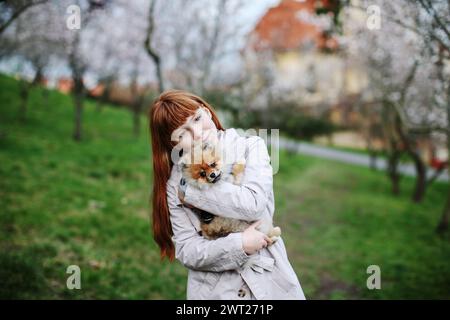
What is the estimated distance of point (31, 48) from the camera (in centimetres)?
1205

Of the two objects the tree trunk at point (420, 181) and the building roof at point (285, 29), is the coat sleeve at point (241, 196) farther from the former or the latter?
the building roof at point (285, 29)

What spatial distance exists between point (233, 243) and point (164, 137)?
748 millimetres

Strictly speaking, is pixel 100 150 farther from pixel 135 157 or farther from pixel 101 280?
pixel 101 280

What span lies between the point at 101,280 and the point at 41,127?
9.90 m

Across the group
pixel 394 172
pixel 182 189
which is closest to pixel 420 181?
pixel 394 172

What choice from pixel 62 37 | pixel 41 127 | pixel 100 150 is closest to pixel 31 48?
pixel 62 37

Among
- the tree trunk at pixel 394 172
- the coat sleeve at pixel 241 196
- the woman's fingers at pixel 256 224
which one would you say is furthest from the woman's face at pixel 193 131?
the tree trunk at pixel 394 172

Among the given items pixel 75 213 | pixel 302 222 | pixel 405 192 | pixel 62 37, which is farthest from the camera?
pixel 405 192

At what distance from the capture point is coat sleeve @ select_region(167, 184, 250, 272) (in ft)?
6.63

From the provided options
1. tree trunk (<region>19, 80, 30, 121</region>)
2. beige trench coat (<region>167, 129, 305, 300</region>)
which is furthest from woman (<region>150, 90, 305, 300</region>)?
tree trunk (<region>19, 80, 30, 121</region>)

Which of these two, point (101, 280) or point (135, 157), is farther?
point (135, 157)

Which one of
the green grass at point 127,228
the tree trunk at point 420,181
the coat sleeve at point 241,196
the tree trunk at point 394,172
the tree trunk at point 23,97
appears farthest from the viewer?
the tree trunk at point 394,172

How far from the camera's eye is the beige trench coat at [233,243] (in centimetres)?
201

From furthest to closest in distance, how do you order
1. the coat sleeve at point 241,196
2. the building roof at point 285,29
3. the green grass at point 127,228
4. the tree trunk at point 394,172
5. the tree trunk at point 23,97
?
the building roof at point 285,29 → the tree trunk at point 394,172 → the tree trunk at point 23,97 → the green grass at point 127,228 → the coat sleeve at point 241,196
